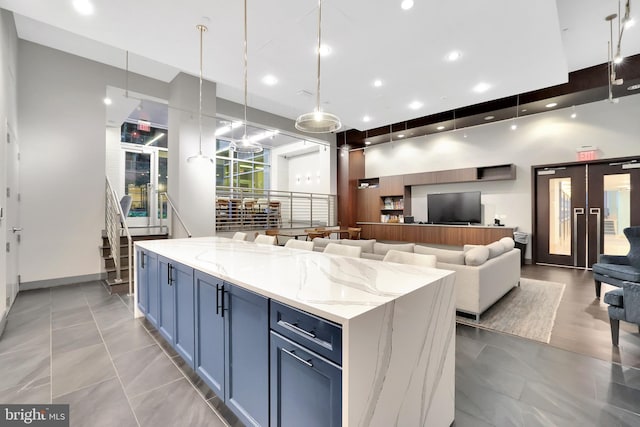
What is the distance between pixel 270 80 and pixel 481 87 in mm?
3850

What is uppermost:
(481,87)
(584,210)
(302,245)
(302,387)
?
(481,87)

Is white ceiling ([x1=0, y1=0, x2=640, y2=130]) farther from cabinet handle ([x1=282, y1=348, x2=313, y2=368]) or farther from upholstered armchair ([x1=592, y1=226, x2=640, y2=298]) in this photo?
cabinet handle ([x1=282, y1=348, x2=313, y2=368])

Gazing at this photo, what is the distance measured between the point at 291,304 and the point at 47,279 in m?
5.69

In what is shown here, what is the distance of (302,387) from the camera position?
3.93ft

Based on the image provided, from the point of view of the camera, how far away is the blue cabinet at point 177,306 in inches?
82.3

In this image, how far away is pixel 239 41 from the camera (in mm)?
3715

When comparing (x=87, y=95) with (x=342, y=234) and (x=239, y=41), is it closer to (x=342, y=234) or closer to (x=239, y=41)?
(x=239, y=41)

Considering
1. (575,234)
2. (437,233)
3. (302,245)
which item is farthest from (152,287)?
(575,234)

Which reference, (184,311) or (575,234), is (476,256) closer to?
(184,311)

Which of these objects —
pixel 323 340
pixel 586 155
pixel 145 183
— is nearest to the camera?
pixel 323 340

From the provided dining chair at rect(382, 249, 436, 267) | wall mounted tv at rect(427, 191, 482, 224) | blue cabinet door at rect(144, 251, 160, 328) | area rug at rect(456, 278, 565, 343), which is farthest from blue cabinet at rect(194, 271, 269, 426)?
wall mounted tv at rect(427, 191, 482, 224)

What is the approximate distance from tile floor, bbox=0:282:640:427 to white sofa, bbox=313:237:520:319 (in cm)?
36

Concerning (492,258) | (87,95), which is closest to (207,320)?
(492,258)

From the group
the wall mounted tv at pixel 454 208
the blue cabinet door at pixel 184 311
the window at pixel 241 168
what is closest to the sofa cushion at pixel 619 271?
the wall mounted tv at pixel 454 208
